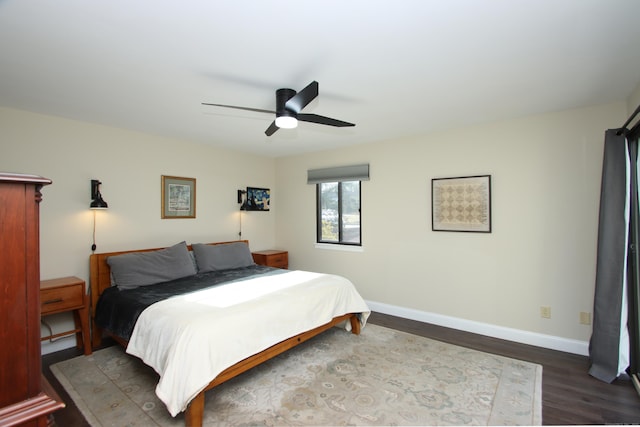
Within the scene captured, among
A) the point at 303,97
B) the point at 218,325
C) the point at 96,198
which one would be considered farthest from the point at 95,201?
the point at 303,97

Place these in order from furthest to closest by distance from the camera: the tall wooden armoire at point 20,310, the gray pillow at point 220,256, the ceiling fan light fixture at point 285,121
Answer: the gray pillow at point 220,256
the ceiling fan light fixture at point 285,121
the tall wooden armoire at point 20,310

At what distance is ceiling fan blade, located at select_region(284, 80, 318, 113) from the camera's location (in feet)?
6.75

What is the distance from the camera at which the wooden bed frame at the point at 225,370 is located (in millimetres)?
1993

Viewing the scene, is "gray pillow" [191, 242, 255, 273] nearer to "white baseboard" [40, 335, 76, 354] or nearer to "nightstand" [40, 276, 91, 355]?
"nightstand" [40, 276, 91, 355]

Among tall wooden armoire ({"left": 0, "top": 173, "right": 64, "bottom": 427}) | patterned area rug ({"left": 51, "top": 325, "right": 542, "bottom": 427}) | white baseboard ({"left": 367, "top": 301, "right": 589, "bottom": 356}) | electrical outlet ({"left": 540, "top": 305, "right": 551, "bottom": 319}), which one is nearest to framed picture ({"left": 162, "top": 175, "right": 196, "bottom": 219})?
patterned area rug ({"left": 51, "top": 325, "right": 542, "bottom": 427})

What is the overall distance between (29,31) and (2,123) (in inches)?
69.4

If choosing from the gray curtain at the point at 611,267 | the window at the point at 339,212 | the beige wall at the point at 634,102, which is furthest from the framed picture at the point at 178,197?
the beige wall at the point at 634,102

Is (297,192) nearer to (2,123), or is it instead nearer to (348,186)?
(348,186)

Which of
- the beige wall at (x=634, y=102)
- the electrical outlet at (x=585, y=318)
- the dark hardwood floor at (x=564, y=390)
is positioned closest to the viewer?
the dark hardwood floor at (x=564, y=390)

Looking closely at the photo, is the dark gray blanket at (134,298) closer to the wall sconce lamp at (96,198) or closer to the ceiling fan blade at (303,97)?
the wall sconce lamp at (96,198)

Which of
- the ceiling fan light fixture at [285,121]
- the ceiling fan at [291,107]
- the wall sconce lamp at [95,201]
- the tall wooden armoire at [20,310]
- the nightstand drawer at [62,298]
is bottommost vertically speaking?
the nightstand drawer at [62,298]

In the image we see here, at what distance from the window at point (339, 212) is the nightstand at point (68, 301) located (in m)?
3.05

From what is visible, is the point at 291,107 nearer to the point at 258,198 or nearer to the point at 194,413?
the point at 194,413

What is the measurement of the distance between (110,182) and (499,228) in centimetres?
435
